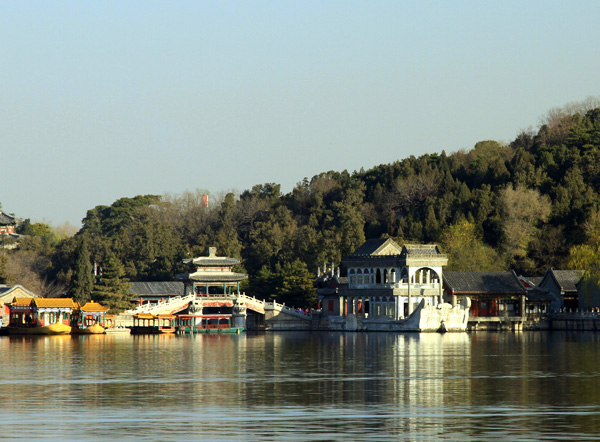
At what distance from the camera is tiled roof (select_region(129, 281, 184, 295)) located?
108m

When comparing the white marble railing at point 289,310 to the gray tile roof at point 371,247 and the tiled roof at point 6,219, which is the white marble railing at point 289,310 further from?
the tiled roof at point 6,219

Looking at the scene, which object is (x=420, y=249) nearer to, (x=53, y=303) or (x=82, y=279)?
(x=82, y=279)

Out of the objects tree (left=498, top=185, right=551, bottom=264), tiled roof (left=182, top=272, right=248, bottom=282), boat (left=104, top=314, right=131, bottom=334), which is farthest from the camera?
tree (left=498, top=185, right=551, bottom=264)

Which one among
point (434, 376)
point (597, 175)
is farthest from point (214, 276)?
point (434, 376)

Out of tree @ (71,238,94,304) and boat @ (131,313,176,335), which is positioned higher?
tree @ (71,238,94,304)

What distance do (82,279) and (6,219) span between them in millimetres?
75191

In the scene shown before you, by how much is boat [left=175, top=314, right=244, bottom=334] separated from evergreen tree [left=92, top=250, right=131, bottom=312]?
536cm

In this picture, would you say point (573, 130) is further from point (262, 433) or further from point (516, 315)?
point (262, 433)

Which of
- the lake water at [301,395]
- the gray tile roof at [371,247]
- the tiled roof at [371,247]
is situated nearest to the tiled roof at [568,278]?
the gray tile roof at [371,247]

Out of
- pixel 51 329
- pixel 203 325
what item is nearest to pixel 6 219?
pixel 203 325

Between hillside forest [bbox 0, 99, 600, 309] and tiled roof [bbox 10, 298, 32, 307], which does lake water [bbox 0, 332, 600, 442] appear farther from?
hillside forest [bbox 0, 99, 600, 309]

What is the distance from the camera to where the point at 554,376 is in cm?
4231

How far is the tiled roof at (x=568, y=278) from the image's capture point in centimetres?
10013

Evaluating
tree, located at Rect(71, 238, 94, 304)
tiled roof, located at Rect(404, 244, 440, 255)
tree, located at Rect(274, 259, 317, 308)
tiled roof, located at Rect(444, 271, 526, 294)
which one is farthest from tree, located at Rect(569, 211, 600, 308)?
tree, located at Rect(71, 238, 94, 304)
